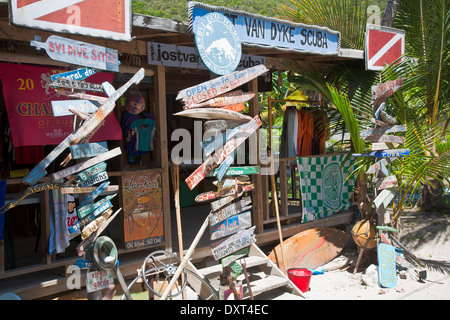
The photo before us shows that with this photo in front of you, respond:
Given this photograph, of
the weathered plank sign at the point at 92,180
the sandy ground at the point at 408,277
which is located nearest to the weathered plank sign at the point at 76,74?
the weathered plank sign at the point at 92,180

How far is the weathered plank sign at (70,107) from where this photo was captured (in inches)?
148

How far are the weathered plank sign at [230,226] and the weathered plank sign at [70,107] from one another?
5.88 feet

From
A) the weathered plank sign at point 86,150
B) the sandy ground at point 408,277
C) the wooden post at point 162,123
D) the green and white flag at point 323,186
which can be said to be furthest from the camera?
the green and white flag at point 323,186

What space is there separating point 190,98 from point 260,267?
2.77 meters

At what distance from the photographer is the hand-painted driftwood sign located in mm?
3709

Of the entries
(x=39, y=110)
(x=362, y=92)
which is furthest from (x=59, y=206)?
(x=362, y=92)

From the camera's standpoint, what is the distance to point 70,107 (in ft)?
12.6

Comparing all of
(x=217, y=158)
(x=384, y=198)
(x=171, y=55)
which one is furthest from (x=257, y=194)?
(x=171, y=55)

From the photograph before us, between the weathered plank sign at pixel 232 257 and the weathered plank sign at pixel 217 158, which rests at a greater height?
the weathered plank sign at pixel 217 158

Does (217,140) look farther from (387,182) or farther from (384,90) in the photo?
(387,182)

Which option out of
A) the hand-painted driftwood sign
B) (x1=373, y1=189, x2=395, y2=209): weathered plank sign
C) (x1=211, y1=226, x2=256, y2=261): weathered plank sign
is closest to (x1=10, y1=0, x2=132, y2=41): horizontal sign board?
the hand-painted driftwood sign

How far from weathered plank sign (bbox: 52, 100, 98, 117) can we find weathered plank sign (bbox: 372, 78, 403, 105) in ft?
12.6

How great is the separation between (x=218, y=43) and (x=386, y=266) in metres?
3.76

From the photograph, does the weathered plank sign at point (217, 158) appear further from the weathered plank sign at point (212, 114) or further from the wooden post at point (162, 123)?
the wooden post at point (162, 123)
